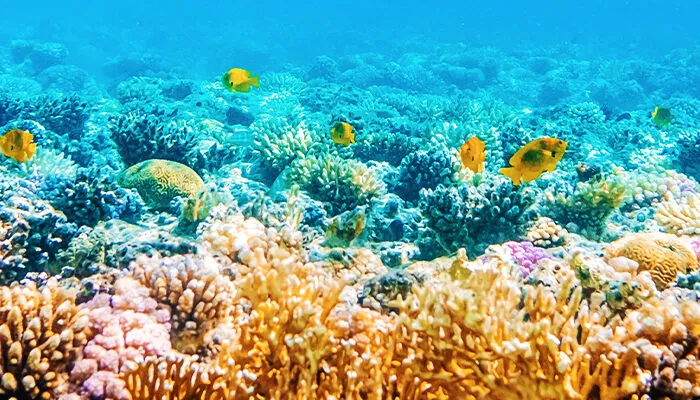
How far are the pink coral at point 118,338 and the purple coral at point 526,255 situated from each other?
3.29 metres

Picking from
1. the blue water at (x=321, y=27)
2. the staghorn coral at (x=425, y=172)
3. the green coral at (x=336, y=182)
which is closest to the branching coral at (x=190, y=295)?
the green coral at (x=336, y=182)

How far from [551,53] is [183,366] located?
42.9 meters

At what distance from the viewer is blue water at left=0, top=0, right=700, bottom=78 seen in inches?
1629

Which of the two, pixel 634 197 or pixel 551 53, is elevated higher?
pixel 551 53

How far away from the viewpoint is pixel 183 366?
2574 millimetres

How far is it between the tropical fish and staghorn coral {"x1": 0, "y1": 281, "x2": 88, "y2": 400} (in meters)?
3.24

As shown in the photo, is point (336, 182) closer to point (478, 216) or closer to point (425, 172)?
point (425, 172)

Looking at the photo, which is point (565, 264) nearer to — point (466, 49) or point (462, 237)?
point (462, 237)

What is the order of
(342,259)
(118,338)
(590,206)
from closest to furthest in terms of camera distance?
1. (118,338)
2. (342,259)
3. (590,206)

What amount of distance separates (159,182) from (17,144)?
1781 mm

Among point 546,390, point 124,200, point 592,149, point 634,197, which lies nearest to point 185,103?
point 124,200

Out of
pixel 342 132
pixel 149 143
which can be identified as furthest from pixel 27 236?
pixel 149 143

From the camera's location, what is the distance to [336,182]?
22.8ft

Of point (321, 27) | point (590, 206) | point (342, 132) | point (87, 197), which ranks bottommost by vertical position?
point (590, 206)
